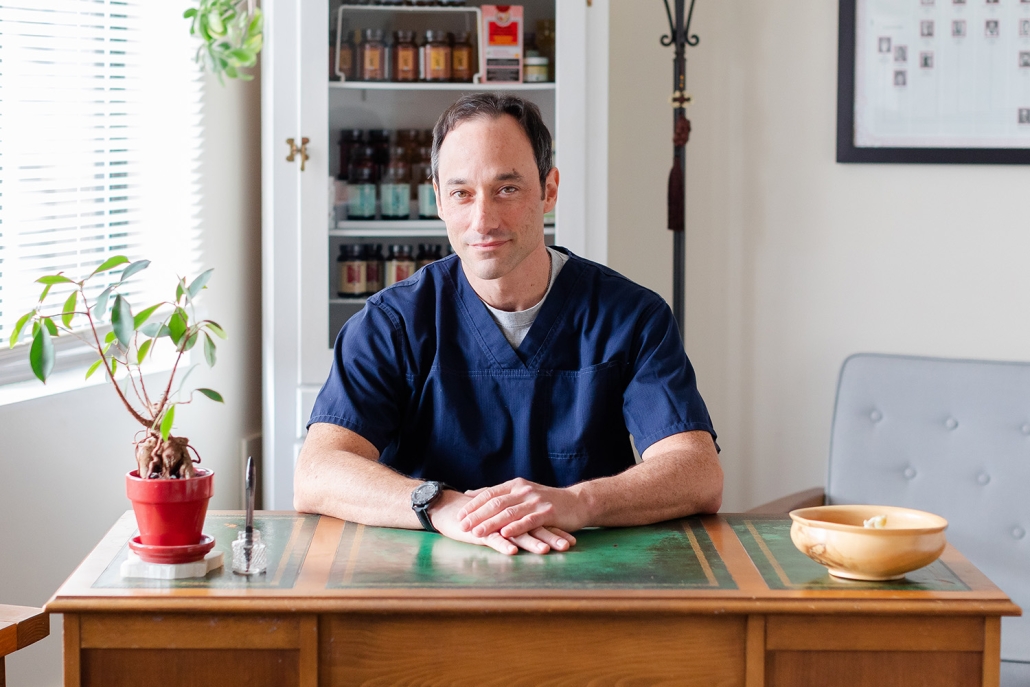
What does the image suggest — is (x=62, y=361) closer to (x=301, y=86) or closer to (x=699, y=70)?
(x=301, y=86)

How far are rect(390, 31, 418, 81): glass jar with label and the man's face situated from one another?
3.46 feet

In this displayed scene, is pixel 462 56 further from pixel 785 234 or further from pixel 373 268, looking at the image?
pixel 785 234

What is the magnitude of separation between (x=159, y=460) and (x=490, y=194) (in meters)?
0.74

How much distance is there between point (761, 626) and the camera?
1.21m

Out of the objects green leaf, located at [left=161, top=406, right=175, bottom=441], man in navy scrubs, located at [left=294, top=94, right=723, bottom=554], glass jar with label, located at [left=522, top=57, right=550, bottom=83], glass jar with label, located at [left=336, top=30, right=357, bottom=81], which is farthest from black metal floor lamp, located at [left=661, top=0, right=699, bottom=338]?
green leaf, located at [left=161, top=406, right=175, bottom=441]

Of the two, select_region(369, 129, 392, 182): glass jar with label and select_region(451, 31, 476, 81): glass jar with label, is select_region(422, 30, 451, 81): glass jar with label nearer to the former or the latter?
select_region(451, 31, 476, 81): glass jar with label

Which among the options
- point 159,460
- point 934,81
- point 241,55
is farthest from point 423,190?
point 159,460

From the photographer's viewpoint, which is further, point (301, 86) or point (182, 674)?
point (301, 86)

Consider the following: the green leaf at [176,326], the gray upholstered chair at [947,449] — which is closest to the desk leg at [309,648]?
the green leaf at [176,326]

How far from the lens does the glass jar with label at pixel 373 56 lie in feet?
9.19

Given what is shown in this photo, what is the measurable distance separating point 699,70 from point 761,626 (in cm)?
209

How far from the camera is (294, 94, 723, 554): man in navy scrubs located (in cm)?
178

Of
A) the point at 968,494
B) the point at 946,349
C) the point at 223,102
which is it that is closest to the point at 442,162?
the point at 223,102

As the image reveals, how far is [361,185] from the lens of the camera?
2.86 meters
